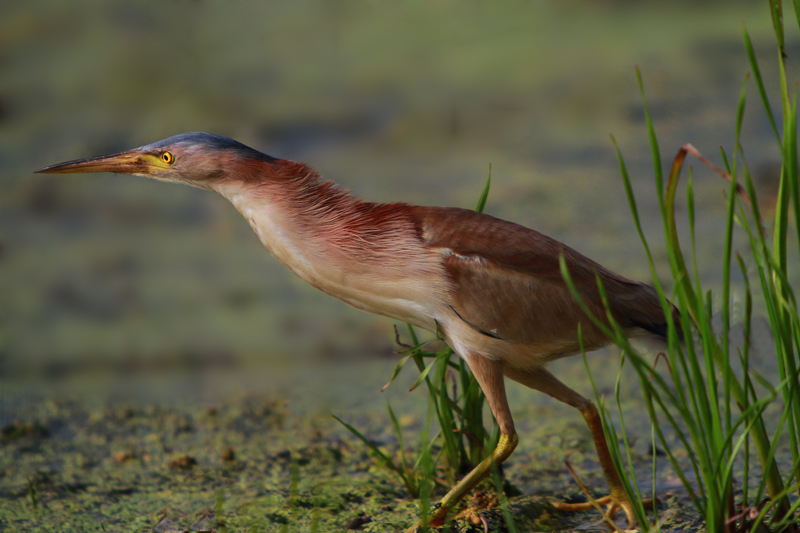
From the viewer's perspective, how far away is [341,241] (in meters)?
1.41

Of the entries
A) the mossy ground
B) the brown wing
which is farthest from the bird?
the mossy ground

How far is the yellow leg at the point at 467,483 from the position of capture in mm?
1400

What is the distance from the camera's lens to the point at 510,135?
15.5ft

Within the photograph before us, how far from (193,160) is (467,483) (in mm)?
800

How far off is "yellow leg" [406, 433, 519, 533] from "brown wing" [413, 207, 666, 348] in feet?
0.66

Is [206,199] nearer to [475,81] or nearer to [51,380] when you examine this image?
[51,380]

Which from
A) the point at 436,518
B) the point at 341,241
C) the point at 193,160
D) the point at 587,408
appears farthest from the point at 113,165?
the point at 587,408

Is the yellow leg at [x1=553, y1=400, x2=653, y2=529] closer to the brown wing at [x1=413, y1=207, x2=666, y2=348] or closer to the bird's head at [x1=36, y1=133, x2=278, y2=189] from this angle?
the brown wing at [x1=413, y1=207, x2=666, y2=348]

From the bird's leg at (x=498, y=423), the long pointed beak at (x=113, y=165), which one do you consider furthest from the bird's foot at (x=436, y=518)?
the long pointed beak at (x=113, y=165)

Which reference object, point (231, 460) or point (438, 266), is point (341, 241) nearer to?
point (438, 266)

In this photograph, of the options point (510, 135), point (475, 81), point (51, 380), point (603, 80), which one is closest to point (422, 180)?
point (510, 135)

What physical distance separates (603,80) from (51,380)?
Answer: 382cm

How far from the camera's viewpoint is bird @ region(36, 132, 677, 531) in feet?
4.55

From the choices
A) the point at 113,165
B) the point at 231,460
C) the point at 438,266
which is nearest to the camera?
the point at 438,266
